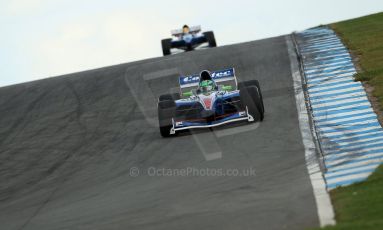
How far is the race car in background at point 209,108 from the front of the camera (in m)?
15.5

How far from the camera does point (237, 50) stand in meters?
26.0

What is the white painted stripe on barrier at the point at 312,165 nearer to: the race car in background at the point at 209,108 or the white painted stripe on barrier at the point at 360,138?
the white painted stripe on barrier at the point at 360,138

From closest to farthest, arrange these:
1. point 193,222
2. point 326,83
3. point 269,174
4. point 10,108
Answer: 1. point 193,222
2. point 269,174
3. point 326,83
4. point 10,108

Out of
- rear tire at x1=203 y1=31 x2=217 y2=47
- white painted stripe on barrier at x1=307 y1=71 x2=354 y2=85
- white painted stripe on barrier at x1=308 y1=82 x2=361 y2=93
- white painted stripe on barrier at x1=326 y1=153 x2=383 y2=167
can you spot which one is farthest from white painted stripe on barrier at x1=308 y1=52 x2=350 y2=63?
white painted stripe on barrier at x1=326 y1=153 x2=383 y2=167

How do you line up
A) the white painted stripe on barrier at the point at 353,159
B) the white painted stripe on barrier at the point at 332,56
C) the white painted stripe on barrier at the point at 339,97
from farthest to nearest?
the white painted stripe on barrier at the point at 332,56
the white painted stripe on barrier at the point at 339,97
the white painted stripe on barrier at the point at 353,159

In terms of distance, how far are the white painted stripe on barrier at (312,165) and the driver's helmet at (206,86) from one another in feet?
Answer: 6.48

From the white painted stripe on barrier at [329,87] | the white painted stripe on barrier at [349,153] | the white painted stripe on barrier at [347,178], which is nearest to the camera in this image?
the white painted stripe on barrier at [347,178]

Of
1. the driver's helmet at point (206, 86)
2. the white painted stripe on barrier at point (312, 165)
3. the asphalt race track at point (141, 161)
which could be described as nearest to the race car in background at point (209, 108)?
the driver's helmet at point (206, 86)

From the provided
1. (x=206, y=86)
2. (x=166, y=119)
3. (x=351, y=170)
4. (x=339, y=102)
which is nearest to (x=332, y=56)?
(x=339, y=102)

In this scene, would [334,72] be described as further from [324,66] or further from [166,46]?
[166,46]

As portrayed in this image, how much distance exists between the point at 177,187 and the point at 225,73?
19.5 ft

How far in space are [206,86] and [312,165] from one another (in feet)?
16.4

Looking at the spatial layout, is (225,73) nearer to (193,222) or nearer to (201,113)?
(201,113)

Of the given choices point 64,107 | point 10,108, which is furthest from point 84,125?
point 10,108
